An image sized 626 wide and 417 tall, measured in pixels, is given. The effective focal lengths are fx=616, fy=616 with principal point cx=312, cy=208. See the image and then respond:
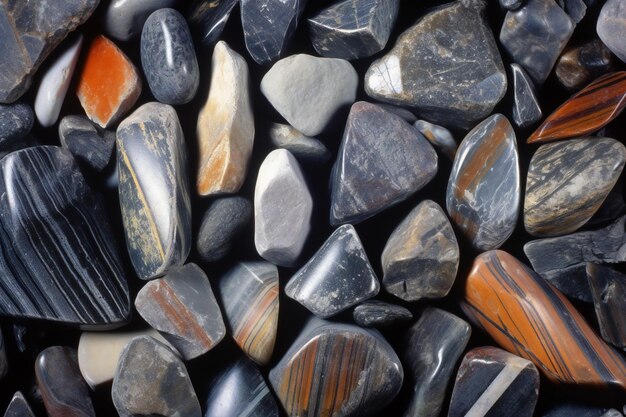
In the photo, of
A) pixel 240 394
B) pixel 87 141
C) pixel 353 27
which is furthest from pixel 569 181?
pixel 87 141

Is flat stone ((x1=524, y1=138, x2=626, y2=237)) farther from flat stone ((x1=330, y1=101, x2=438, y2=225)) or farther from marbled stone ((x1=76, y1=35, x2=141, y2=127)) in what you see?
marbled stone ((x1=76, y1=35, x2=141, y2=127))

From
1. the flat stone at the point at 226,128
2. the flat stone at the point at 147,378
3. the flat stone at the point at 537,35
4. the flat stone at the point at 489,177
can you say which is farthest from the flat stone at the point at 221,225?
the flat stone at the point at 537,35

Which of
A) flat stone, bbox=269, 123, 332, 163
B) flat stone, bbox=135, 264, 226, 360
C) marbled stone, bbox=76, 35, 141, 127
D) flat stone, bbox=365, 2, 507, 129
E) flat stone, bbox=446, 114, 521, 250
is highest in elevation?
marbled stone, bbox=76, 35, 141, 127

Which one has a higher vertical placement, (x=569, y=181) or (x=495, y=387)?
(x=569, y=181)

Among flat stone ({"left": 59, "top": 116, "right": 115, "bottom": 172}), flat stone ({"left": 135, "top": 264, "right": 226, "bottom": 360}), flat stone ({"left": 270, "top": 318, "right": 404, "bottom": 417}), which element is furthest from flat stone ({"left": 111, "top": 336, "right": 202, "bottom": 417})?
flat stone ({"left": 59, "top": 116, "right": 115, "bottom": 172})

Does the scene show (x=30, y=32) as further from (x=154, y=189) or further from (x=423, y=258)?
(x=423, y=258)

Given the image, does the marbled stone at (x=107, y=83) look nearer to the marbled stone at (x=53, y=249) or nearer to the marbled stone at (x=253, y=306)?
the marbled stone at (x=53, y=249)

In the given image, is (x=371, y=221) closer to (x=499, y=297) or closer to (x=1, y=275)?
(x=499, y=297)
